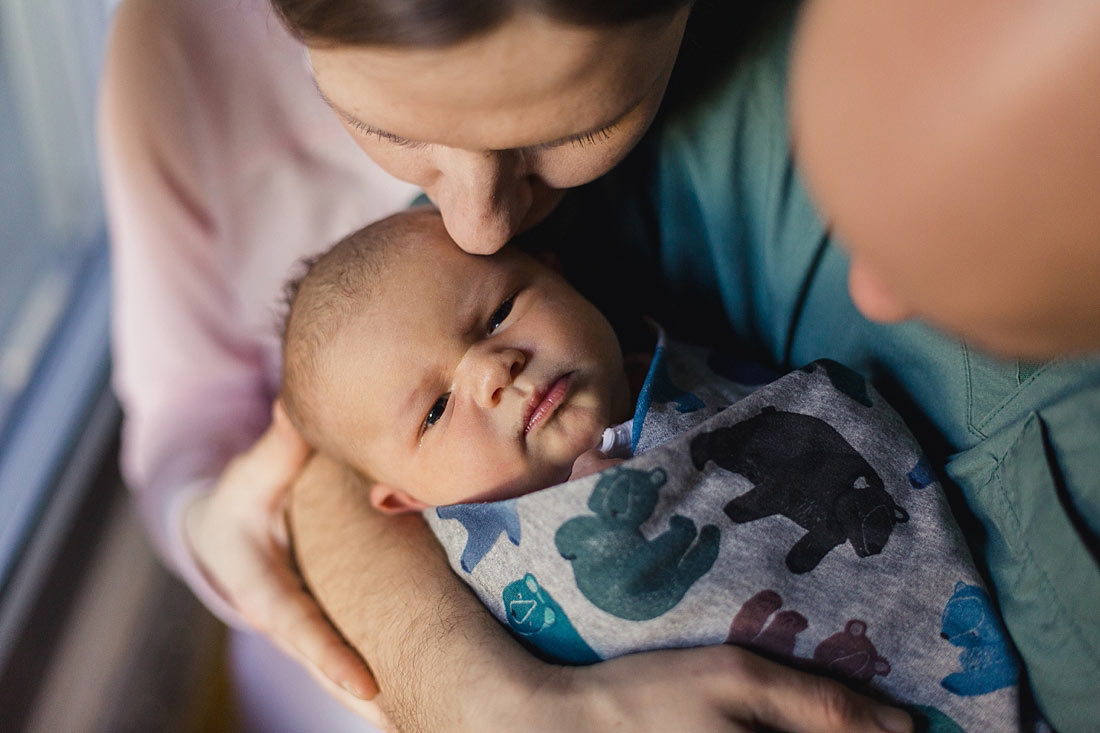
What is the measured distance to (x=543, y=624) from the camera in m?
0.76

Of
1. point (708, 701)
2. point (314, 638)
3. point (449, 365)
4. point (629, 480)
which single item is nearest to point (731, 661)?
point (708, 701)

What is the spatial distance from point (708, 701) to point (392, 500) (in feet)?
1.41

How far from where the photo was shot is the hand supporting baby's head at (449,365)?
817mm

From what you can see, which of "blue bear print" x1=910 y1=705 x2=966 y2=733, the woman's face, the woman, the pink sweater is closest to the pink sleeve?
the pink sweater

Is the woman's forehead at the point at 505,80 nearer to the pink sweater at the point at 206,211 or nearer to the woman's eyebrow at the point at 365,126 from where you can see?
the woman's eyebrow at the point at 365,126

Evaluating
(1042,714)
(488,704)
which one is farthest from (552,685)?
(1042,714)

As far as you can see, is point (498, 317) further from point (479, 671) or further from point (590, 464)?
point (479, 671)

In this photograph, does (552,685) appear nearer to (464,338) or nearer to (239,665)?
(464,338)

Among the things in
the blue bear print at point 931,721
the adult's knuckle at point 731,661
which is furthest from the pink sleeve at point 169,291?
the blue bear print at point 931,721

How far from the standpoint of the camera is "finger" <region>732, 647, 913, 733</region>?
2.18ft

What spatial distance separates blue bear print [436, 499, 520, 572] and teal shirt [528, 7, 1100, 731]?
14.4 inches

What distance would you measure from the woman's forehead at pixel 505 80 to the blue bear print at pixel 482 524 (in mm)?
320

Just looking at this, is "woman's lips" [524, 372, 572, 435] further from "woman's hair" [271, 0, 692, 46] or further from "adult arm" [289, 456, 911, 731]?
"woman's hair" [271, 0, 692, 46]

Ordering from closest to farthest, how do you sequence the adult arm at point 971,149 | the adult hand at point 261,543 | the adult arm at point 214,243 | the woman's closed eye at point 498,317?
the adult arm at point 971,149 < the woman's closed eye at point 498,317 < the adult hand at point 261,543 < the adult arm at point 214,243
